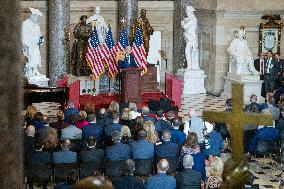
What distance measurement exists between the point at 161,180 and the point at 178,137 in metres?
2.98

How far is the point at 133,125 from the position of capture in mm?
13109

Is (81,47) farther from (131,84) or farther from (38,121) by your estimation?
(38,121)

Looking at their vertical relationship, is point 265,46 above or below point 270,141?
above

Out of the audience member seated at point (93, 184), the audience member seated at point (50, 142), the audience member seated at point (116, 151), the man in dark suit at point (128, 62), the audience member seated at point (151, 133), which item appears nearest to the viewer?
the audience member seated at point (93, 184)

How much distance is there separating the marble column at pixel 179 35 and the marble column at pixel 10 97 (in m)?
22.9

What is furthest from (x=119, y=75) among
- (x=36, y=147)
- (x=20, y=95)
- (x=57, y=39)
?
(x=20, y=95)

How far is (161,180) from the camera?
32.3ft

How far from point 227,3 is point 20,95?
22068 millimetres

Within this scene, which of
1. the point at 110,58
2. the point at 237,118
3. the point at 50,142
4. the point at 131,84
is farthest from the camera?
the point at 110,58

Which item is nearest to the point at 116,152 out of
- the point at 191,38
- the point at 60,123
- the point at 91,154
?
the point at 91,154

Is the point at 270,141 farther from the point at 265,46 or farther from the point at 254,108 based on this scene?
the point at 265,46

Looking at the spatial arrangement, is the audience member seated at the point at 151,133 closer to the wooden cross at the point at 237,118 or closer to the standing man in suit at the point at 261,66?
the wooden cross at the point at 237,118

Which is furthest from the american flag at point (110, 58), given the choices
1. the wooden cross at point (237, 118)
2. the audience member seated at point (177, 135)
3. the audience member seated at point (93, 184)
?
the audience member seated at point (93, 184)

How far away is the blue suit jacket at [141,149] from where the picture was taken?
1179 centimetres
